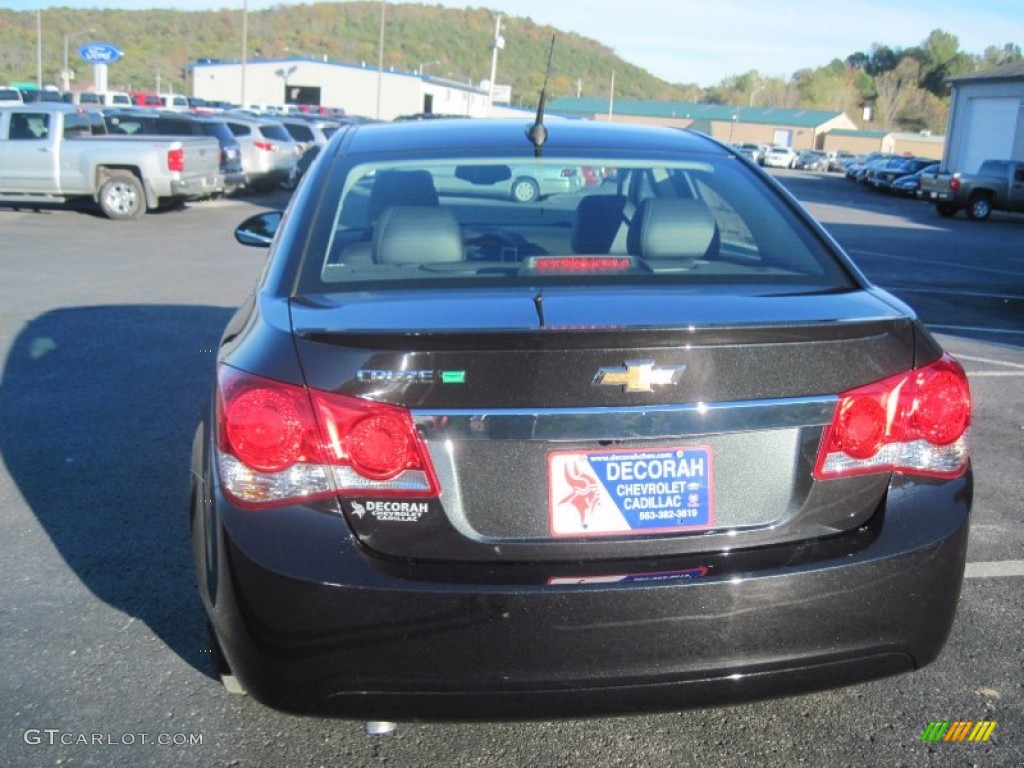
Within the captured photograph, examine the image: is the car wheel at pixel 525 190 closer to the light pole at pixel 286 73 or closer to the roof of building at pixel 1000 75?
the roof of building at pixel 1000 75

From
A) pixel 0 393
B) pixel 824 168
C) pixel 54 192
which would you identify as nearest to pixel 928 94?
pixel 824 168

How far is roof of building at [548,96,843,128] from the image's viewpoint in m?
89.6

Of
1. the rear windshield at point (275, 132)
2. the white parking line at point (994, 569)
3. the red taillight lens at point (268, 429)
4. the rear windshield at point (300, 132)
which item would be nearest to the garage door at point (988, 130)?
→ the rear windshield at point (300, 132)

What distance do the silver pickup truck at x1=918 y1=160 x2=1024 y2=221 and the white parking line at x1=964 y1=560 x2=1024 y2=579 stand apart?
26.7m

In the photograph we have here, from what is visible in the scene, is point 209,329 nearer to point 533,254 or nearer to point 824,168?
point 533,254

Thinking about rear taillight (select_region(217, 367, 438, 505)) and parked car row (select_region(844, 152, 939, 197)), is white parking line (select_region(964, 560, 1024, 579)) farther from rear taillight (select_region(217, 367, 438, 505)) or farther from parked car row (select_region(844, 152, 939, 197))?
parked car row (select_region(844, 152, 939, 197))

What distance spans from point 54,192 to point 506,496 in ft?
57.8

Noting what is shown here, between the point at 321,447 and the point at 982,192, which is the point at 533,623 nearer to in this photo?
the point at 321,447

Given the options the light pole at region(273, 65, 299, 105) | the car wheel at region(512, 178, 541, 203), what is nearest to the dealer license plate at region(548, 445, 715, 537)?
the car wheel at region(512, 178, 541, 203)

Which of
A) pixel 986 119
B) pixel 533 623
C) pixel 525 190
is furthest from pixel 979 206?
pixel 533 623

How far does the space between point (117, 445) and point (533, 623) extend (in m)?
3.84

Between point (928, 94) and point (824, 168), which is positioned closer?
point (824, 168)

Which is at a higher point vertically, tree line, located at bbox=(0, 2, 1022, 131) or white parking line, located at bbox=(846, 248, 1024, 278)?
tree line, located at bbox=(0, 2, 1022, 131)

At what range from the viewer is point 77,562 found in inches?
161
